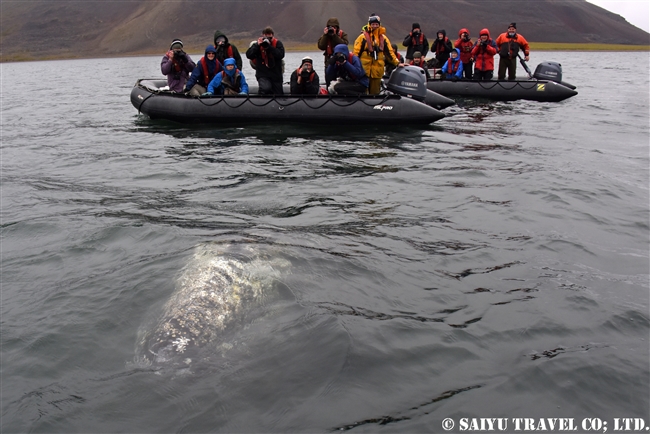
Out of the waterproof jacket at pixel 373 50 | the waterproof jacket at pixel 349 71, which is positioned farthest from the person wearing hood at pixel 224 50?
the waterproof jacket at pixel 373 50

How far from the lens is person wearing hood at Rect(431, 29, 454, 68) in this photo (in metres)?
17.8

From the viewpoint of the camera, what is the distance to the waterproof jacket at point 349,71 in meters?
12.4

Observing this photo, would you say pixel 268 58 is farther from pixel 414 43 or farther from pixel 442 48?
pixel 442 48

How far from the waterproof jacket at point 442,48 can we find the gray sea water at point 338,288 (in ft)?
27.8

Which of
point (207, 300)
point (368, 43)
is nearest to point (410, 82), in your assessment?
point (368, 43)

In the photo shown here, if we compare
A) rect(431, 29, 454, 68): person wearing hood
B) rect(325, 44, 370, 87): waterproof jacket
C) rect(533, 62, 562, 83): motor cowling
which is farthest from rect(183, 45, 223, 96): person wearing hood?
rect(533, 62, 562, 83): motor cowling

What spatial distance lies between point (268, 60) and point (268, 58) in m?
0.05

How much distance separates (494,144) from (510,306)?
7148mm

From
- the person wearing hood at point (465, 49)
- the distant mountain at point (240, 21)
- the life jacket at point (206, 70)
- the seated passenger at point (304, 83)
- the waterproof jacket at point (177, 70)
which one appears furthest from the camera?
the distant mountain at point (240, 21)

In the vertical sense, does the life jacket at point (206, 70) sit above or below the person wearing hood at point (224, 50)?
below

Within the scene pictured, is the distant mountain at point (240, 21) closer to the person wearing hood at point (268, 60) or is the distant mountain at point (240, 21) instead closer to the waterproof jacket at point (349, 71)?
the person wearing hood at point (268, 60)

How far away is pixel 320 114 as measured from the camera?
12656 mm

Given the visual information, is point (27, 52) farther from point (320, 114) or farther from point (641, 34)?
point (641, 34)

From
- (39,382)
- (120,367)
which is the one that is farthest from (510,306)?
(39,382)
